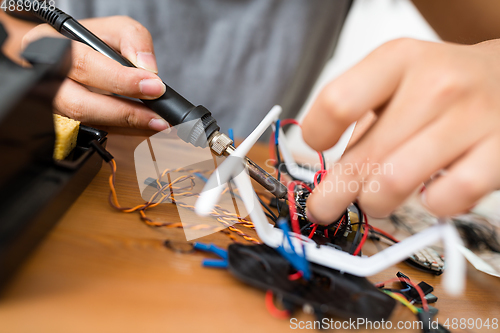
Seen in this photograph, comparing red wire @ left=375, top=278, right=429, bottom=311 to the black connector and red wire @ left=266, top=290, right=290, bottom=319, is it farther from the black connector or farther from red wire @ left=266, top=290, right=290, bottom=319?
the black connector

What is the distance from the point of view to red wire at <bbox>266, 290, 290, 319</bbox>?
21 centimetres

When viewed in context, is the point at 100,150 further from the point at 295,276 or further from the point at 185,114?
the point at 295,276

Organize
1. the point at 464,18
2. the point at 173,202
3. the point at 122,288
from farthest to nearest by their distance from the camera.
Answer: the point at 464,18 < the point at 173,202 < the point at 122,288

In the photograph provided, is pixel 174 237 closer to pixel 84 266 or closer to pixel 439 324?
pixel 84 266

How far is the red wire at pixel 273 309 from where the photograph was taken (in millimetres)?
214

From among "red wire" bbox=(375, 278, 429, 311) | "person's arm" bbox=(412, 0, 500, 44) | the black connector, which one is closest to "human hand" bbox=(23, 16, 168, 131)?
the black connector

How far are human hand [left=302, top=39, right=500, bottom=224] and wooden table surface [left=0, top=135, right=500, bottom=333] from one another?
0.10 m

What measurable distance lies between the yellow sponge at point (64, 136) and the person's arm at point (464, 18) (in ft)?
1.91

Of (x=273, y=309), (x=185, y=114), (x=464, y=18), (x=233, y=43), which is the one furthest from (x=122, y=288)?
(x=464, y=18)

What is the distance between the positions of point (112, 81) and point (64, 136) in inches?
6.5

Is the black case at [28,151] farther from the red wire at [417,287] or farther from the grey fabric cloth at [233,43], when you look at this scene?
the grey fabric cloth at [233,43]

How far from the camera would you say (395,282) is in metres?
0.30

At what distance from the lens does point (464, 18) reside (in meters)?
0.56

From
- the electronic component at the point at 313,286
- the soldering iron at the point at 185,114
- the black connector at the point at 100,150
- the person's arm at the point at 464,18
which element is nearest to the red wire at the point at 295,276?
the electronic component at the point at 313,286
